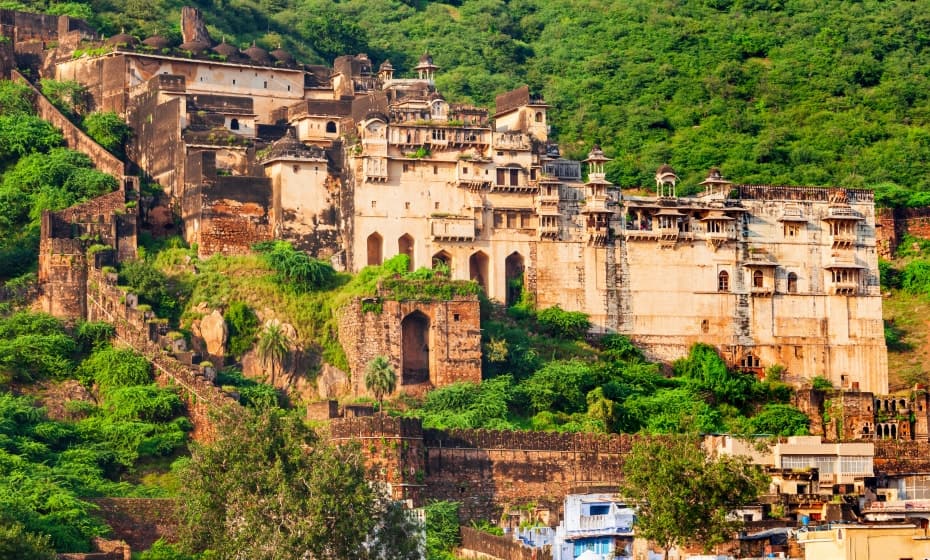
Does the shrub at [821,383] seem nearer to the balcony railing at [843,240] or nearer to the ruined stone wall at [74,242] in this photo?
Result: the balcony railing at [843,240]

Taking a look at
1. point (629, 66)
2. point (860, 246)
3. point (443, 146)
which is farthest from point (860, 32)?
point (443, 146)

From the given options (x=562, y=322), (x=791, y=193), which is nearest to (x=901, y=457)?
(x=562, y=322)

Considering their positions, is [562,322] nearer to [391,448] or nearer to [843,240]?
[843,240]

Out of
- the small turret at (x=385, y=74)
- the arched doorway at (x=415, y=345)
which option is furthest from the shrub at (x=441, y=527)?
the small turret at (x=385, y=74)

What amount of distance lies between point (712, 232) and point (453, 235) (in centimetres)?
731

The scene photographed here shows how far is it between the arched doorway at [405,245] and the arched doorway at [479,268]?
1.57m

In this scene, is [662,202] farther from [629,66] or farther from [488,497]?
[629,66]

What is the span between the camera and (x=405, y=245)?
6275 cm

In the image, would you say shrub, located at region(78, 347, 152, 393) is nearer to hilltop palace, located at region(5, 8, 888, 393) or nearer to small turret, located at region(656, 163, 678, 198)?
hilltop palace, located at region(5, 8, 888, 393)

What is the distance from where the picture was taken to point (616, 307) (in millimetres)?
63938

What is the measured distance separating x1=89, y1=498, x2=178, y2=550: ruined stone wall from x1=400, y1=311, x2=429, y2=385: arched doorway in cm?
1107

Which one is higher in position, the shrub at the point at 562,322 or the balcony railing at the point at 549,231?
the balcony railing at the point at 549,231

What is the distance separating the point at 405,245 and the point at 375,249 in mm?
779

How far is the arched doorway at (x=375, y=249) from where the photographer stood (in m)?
62.4
